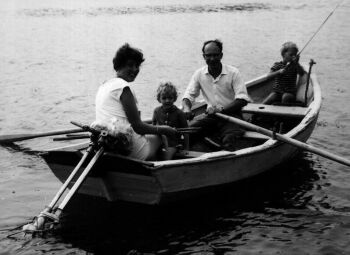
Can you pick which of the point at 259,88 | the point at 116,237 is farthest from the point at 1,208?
the point at 259,88

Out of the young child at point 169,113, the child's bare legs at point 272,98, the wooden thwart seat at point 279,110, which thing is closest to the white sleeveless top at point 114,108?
the young child at point 169,113

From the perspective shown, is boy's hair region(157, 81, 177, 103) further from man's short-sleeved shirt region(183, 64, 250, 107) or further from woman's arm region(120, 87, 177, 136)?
man's short-sleeved shirt region(183, 64, 250, 107)

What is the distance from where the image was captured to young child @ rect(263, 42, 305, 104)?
9234 mm

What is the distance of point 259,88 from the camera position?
1026 cm

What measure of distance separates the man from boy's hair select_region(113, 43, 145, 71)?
5.99ft

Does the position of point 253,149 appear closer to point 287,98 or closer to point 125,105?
point 125,105

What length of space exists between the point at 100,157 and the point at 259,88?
17.8ft

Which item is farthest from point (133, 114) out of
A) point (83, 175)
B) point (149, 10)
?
Result: point (149, 10)

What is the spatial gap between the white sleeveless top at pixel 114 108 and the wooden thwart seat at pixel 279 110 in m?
3.06

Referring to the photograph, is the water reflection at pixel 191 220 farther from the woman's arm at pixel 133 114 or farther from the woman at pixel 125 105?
the woman's arm at pixel 133 114

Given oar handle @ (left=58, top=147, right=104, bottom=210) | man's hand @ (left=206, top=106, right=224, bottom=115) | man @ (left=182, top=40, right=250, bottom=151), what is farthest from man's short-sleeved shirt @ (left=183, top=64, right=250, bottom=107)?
oar handle @ (left=58, top=147, right=104, bottom=210)

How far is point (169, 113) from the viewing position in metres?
6.75

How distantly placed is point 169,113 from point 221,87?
3.91 ft

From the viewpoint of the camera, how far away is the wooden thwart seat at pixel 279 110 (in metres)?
8.26
